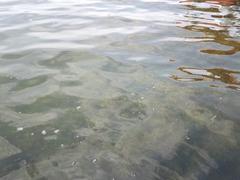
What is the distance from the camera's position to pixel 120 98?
5.04m

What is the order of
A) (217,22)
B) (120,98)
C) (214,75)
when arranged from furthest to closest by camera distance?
(217,22) < (214,75) < (120,98)

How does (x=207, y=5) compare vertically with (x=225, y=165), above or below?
above

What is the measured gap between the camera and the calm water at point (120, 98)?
3.74 metres

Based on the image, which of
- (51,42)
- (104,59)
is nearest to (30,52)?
(51,42)

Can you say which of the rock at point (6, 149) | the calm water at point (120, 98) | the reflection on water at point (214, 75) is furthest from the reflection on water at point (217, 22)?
the rock at point (6, 149)

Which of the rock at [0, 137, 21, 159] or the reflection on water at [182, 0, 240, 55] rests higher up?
the reflection on water at [182, 0, 240, 55]

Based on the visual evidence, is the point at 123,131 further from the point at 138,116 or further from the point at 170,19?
the point at 170,19

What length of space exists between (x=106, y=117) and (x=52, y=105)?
0.83m

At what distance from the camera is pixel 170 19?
8.61 metres

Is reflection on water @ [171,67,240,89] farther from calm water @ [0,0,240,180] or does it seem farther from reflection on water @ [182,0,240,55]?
reflection on water @ [182,0,240,55]

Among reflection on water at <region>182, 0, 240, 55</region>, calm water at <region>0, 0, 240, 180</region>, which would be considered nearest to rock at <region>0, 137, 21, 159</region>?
calm water at <region>0, 0, 240, 180</region>

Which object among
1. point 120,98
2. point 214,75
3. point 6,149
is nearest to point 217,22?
point 214,75

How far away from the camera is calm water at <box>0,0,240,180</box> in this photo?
3744mm

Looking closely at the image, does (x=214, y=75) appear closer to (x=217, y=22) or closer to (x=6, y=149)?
(x=217, y=22)
